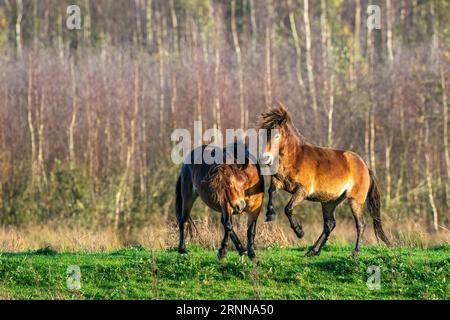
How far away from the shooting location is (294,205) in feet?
47.3

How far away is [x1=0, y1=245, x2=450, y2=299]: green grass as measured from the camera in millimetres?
12758

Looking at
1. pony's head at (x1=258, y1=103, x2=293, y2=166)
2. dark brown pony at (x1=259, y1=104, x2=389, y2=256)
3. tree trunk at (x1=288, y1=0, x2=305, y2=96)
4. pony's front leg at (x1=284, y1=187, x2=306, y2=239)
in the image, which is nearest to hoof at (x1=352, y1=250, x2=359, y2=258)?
dark brown pony at (x1=259, y1=104, x2=389, y2=256)

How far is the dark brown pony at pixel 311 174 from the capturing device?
14484 mm

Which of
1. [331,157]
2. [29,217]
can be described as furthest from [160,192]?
[331,157]

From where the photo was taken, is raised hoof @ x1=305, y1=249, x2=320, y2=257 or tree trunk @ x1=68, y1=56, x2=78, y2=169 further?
tree trunk @ x1=68, y1=56, x2=78, y2=169

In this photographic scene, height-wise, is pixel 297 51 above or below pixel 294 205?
above

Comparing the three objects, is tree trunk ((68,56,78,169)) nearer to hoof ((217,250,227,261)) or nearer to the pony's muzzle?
hoof ((217,250,227,261))

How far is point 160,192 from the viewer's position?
30250 millimetres

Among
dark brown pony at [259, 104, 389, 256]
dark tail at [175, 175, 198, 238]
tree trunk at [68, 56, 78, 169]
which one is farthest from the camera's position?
tree trunk at [68, 56, 78, 169]

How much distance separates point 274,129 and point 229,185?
1168 millimetres

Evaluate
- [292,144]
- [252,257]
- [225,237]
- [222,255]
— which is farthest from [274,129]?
[222,255]

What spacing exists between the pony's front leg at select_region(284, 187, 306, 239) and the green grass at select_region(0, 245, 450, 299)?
16.7 inches

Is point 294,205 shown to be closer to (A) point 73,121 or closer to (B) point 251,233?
(B) point 251,233

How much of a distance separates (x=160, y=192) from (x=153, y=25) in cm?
1559
